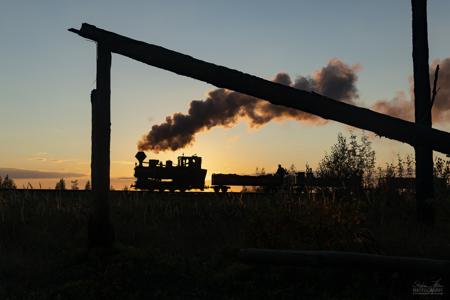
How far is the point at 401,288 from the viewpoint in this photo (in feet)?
25.2

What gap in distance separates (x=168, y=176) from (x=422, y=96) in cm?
1955

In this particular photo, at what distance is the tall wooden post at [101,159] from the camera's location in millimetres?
9812

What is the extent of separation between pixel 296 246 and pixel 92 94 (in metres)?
5.11

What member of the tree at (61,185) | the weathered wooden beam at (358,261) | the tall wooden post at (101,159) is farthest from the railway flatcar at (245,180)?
the weathered wooden beam at (358,261)

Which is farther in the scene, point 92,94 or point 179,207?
point 179,207

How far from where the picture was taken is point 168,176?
99.5ft

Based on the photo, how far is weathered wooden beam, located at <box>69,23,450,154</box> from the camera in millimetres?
7641

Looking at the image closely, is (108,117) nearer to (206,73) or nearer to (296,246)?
(206,73)

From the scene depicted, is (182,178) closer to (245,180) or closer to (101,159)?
(245,180)

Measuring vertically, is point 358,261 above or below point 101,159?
below

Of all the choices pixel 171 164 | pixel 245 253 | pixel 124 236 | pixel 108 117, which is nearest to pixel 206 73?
pixel 108 117


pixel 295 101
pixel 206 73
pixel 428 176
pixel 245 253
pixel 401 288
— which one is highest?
pixel 206 73

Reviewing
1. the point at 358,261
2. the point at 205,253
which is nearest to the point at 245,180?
the point at 205,253

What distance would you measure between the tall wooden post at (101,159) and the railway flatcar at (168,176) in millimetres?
20301
